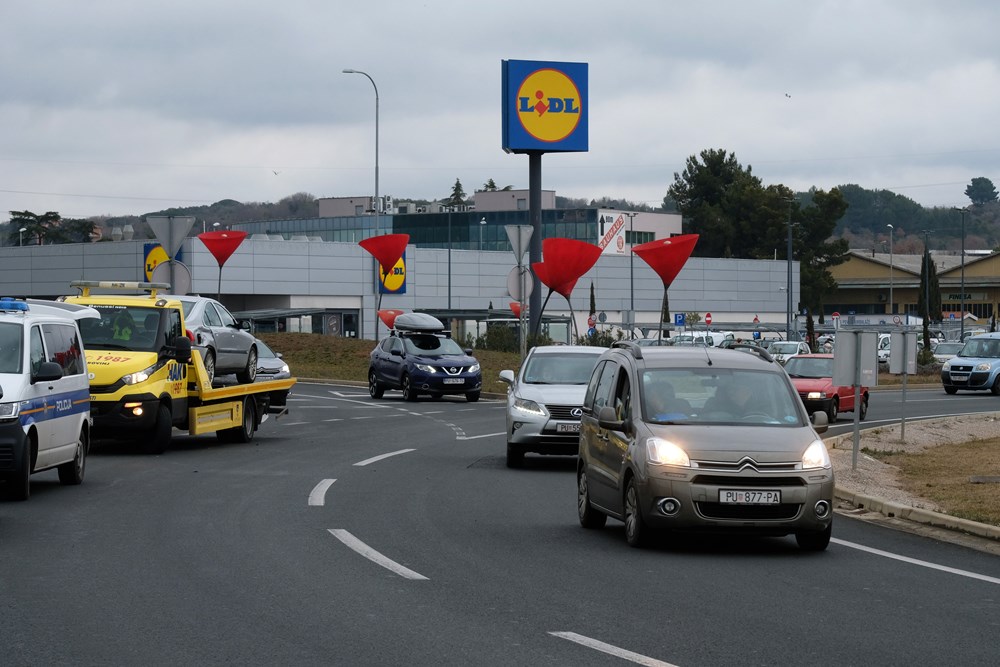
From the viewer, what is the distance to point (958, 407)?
40.7 meters

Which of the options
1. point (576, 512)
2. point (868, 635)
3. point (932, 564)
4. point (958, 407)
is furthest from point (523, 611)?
point (958, 407)

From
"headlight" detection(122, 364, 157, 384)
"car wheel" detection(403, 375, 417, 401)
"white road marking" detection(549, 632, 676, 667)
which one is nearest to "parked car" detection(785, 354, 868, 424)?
"car wheel" detection(403, 375, 417, 401)

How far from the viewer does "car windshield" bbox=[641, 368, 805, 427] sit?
→ 11.9 m

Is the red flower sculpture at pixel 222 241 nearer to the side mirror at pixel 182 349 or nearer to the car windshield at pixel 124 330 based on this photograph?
the car windshield at pixel 124 330

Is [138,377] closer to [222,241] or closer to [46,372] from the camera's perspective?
[46,372]

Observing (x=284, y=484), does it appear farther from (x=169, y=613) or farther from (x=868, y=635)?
(x=868, y=635)

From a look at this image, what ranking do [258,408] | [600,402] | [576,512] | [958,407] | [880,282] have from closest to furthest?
[600,402] → [576,512] → [258,408] → [958,407] → [880,282]

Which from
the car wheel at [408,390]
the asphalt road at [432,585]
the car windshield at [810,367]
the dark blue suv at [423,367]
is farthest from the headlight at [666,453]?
the car wheel at [408,390]

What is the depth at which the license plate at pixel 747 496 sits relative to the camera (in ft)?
36.1

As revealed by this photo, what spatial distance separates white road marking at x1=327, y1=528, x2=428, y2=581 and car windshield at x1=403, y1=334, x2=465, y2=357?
2625 cm

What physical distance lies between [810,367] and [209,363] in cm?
1730

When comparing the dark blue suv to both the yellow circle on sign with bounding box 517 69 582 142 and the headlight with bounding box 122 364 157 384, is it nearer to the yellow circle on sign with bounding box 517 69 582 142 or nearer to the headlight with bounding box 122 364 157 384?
the yellow circle on sign with bounding box 517 69 582 142

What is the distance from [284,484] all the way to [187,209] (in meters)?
170

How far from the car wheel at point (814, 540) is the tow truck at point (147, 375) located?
11.5m
